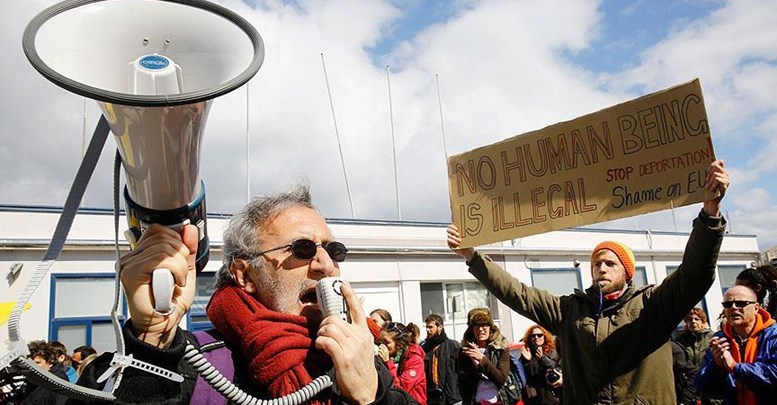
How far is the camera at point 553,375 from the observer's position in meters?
5.84

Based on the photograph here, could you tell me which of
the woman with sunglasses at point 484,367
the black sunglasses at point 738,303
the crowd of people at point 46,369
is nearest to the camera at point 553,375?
the woman with sunglasses at point 484,367

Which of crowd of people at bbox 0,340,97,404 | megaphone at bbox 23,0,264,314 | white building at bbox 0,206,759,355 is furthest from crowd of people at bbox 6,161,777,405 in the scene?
white building at bbox 0,206,759,355

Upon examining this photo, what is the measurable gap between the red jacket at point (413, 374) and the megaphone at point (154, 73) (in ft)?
16.1

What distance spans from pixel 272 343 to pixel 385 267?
14400mm

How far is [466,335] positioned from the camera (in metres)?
6.32

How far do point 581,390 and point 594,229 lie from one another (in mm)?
18726

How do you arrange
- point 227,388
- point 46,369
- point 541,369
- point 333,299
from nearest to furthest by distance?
point 227,388 → point 333,299 → point 46,369 → point 541,369

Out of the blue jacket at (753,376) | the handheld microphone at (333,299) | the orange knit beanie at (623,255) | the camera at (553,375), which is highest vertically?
the orange knit beanie at (623,255)

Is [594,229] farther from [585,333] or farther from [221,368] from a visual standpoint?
[221,368]

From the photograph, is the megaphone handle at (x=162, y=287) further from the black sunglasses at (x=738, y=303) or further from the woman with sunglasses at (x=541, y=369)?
the woman with sunglasses at (x=541, y=369)

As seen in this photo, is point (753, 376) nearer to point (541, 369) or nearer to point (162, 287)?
point (541, 369)

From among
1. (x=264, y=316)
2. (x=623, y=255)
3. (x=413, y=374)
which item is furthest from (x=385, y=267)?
(x=264, y=316)

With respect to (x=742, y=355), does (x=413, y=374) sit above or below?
below

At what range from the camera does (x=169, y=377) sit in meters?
1.65
